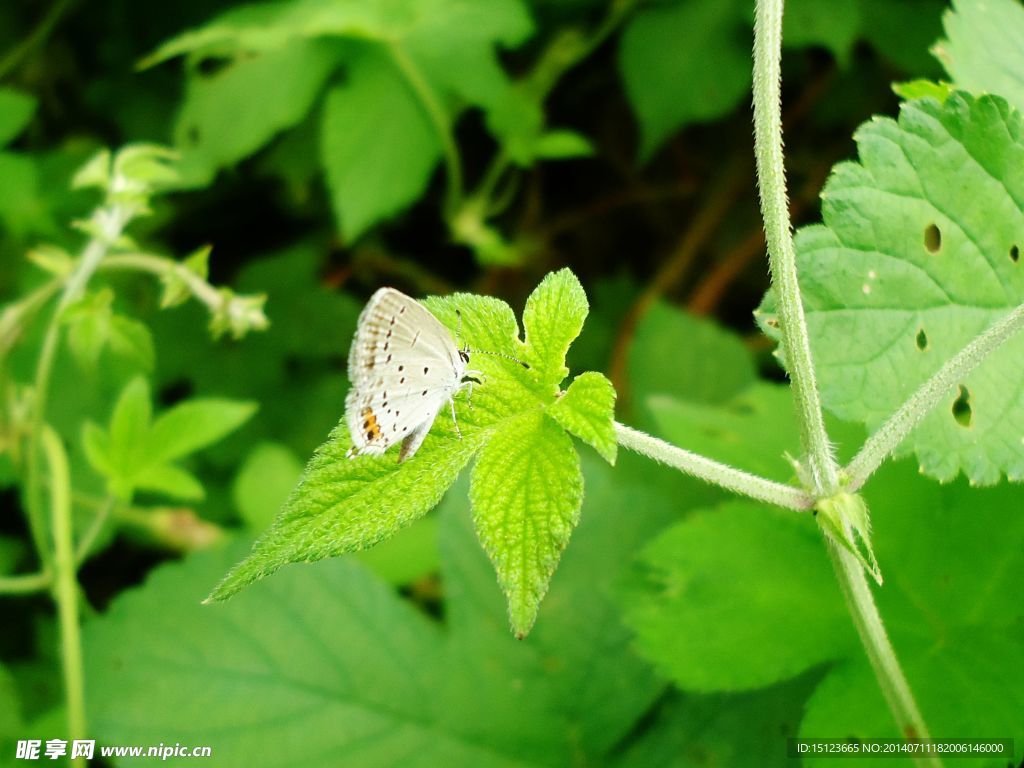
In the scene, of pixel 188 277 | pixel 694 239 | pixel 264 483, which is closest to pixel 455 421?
pixel 188 277

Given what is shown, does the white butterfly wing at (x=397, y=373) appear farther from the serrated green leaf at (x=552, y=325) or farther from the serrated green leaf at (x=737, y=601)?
the serrated green leaf at (x=737, y=601)

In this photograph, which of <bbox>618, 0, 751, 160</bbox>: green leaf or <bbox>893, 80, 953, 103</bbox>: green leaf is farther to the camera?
<bbox>618, 0, 751, 160</bbox>: green leaf

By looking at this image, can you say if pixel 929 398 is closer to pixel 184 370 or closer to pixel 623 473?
pixel 623 473

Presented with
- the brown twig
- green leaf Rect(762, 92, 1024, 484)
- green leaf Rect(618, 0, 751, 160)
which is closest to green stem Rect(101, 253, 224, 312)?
green leaf Rect(762, 92, 1024, 484)

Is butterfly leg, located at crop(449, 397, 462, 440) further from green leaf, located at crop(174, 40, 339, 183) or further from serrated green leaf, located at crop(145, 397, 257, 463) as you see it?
green leaf, located at crop(174, 40, 339, 183)

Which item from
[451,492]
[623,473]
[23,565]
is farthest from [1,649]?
[623,473]

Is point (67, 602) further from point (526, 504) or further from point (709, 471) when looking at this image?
point (709, 471)

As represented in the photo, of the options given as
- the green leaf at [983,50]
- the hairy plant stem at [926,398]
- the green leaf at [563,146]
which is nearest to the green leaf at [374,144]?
the green leaf at [563,146]
